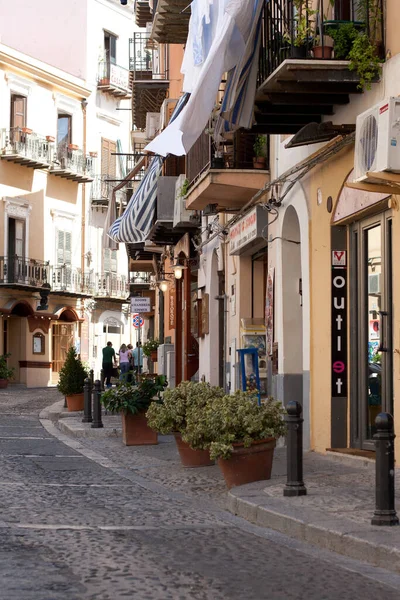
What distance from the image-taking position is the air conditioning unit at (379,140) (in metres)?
10.6

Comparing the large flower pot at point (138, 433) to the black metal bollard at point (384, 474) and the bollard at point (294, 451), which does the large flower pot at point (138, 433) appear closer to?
the bollard at point (294, 451)

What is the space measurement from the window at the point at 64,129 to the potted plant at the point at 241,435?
43.6m

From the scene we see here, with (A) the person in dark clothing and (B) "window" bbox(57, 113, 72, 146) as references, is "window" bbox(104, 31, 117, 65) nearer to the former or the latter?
(B) "window" bbox(57, 113, 72, 146)

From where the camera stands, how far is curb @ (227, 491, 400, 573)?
7.33 m

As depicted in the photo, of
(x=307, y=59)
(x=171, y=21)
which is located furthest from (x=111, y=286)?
(x=307, y=59)

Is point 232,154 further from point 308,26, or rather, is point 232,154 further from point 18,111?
point 18,111

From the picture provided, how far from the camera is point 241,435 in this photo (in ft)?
36.3

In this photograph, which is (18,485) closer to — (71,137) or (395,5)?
(395,5)

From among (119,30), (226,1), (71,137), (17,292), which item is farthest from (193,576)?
(119,30)

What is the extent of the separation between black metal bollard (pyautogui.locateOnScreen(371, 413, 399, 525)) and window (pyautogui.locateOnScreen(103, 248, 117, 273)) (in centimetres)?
4907

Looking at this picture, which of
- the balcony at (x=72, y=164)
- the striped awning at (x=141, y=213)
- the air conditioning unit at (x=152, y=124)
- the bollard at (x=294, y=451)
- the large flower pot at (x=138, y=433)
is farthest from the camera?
the balcony at (x=72, y=164)

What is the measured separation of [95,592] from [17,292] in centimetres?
4475

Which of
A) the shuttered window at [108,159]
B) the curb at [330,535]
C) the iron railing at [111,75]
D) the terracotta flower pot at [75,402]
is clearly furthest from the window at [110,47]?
the curb at [330,535]

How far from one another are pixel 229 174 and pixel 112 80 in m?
39.5
